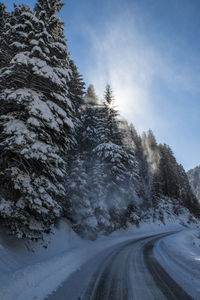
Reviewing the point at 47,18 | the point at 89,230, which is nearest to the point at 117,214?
the point at 89,230

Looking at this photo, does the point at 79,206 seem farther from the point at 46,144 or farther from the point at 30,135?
the point at 30,135

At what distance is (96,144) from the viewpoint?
2223 cm

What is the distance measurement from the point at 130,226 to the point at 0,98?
23.5 metres

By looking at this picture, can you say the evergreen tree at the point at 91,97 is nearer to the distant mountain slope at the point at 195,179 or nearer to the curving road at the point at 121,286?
the curving road at the point at 121,286

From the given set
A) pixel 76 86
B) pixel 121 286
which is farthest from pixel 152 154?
pixel 121 286

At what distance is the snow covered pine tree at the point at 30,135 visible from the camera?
24.7 feet

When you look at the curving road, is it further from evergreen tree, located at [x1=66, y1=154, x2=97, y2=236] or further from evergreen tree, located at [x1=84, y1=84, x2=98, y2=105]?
evergreen tree, located at [x1=84, y1=84, x2=98, y2=105]

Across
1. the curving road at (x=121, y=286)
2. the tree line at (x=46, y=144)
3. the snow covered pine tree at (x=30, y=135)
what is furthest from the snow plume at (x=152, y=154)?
the curving road at (x=121, y=286)

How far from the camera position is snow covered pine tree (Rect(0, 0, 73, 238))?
752cm

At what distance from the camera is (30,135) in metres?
7.96

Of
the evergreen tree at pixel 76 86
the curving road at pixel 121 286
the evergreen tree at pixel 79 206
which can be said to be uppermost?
the evergreen tree at pixel 76 86

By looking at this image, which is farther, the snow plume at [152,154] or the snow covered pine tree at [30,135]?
the snow plume at [152,154]

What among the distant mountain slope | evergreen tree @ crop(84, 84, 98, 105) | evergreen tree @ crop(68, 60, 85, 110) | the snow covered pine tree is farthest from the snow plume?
the distant mountain slope

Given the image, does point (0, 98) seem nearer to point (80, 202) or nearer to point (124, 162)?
point (80, 202)
